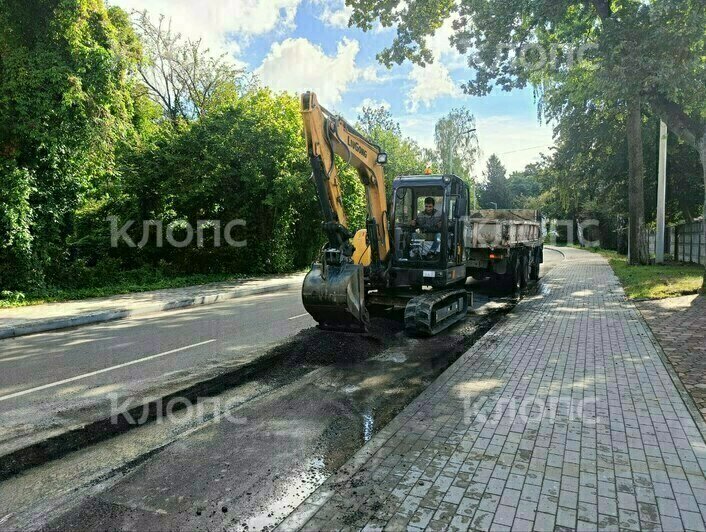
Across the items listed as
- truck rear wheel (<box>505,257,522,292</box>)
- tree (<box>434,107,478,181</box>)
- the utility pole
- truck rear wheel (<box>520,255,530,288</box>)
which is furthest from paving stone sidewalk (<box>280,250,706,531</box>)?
tree (<box>434,107,478,181</box>)

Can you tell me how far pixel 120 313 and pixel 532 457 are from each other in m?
10.3

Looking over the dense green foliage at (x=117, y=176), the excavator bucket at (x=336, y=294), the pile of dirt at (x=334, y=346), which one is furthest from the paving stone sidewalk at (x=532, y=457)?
the dense green foliage at (x=117, y=176)

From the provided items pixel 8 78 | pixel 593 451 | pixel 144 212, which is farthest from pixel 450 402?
pixel 144 212

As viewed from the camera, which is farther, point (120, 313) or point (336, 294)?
point (120, 313)

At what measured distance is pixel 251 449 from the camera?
444cm

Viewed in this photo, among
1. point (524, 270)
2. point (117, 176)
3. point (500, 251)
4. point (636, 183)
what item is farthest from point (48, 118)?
point (636, 183)

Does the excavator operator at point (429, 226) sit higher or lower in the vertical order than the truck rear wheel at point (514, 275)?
higher

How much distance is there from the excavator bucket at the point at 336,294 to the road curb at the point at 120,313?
19.6ft

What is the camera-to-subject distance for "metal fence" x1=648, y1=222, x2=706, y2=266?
2156 cm

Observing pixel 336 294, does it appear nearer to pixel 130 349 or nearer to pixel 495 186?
pixel 130 349

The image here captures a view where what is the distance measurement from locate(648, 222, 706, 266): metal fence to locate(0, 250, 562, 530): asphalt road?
19205 millimetres

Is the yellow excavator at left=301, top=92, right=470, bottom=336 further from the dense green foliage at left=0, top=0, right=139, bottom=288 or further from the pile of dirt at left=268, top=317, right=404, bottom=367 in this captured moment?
the dense green foliage at left=0, top=0, right=139, bottom=288

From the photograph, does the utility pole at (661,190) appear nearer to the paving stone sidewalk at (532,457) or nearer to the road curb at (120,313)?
the paving stone sidewalk at (532,457)

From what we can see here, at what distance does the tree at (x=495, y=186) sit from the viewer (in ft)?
260
